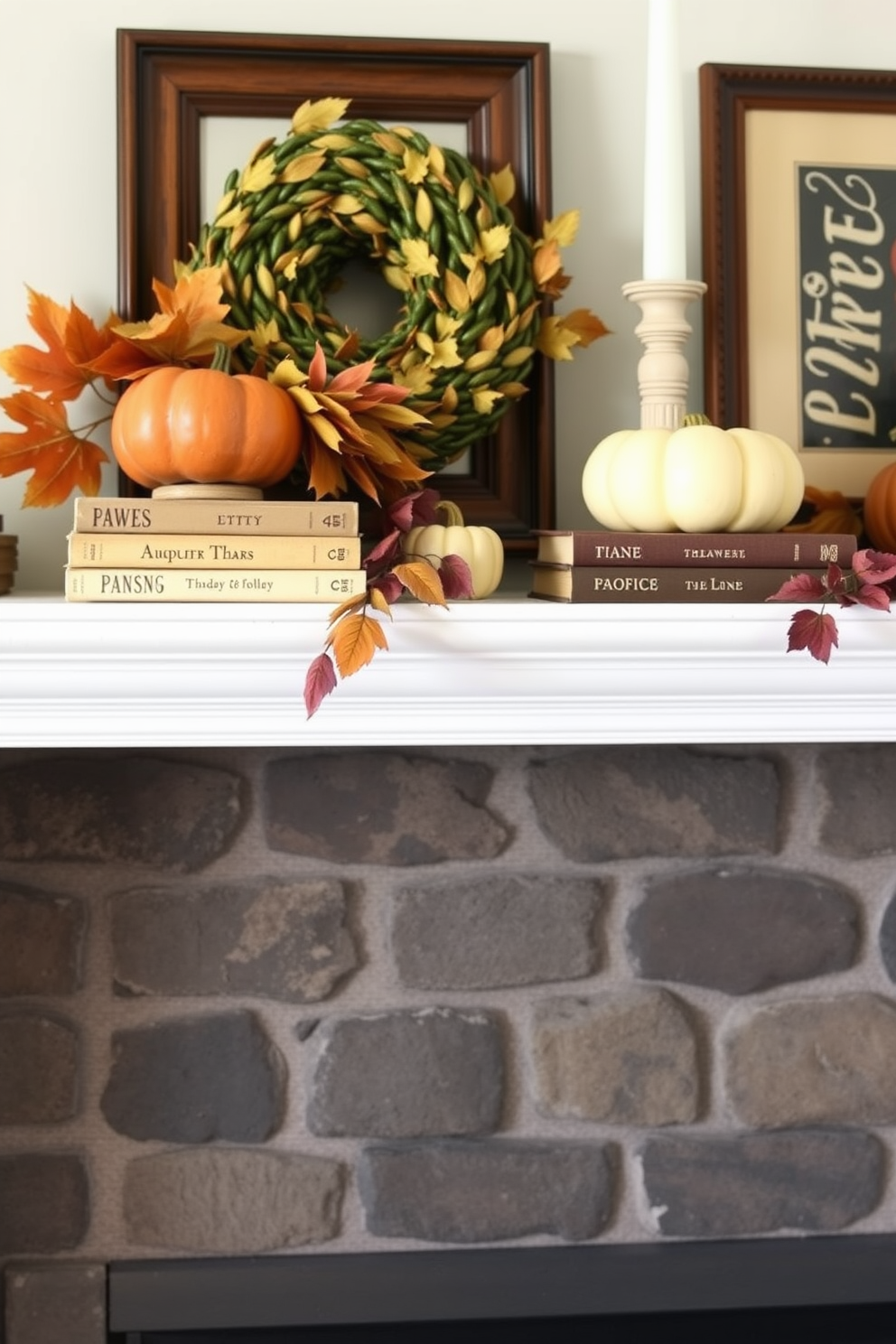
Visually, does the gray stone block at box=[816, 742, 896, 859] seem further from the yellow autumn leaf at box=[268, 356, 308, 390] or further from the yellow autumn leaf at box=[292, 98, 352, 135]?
the yellow autumn leaf at box=[292, 98, 352, 135]

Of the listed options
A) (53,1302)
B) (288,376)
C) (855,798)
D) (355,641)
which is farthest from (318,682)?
(53,1302)

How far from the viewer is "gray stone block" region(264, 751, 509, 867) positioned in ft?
4.36

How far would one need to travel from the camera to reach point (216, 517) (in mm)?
1107

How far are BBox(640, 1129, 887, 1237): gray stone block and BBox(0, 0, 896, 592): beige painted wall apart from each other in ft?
2.08

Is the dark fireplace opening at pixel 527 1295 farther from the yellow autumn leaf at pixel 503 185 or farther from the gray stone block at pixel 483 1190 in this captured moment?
the yellow autumn leaf at pixel 503 185

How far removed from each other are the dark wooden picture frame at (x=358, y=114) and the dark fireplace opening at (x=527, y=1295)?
70 cm

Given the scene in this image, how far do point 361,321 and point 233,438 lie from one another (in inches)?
11.3

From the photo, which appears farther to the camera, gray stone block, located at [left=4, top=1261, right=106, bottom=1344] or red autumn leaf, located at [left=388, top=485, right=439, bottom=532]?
gray stone block, located at [left=4, top=1261, right=106, bottom=1344]

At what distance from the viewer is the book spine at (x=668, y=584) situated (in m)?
1.14

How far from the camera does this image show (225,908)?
4.35 ft

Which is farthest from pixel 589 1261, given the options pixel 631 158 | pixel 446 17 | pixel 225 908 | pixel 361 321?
pixel 446 17

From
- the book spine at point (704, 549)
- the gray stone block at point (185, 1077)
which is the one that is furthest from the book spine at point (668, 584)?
the gray stone block at point (185, 1077)

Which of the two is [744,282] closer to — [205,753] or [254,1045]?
[205,753]

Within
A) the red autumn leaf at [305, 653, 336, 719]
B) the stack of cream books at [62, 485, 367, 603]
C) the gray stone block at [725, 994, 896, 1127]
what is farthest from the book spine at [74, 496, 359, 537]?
the gray stone block at [725, 994, 896, 1127]
